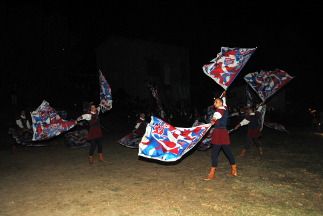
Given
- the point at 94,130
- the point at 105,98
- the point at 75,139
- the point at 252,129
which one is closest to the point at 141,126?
the point at 105,98

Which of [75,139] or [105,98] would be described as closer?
[105,98]

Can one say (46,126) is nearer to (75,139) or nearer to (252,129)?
(75,139)

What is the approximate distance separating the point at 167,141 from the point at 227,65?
281cm

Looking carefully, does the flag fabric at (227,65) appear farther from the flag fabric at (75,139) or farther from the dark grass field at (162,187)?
the flag fabric at (75,139)

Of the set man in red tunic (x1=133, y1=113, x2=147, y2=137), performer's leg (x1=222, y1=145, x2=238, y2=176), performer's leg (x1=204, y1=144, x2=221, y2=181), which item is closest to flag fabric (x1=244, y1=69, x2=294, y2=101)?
performer's leg (x1=222, y1=145, x2=238, y2=176)

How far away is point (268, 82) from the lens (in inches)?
364

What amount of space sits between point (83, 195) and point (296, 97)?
123 ft

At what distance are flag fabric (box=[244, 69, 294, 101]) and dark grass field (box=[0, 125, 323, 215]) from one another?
2390mm

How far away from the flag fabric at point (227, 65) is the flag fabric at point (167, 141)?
1.54 meters

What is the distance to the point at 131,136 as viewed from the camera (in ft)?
32.9

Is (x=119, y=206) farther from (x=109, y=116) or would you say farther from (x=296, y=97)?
(x=296, y=97)

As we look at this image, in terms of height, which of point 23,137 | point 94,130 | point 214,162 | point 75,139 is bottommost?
point 75,139

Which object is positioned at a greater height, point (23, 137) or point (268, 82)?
point (268, 82)

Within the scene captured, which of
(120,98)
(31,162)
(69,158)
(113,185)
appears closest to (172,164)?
(113,185)
